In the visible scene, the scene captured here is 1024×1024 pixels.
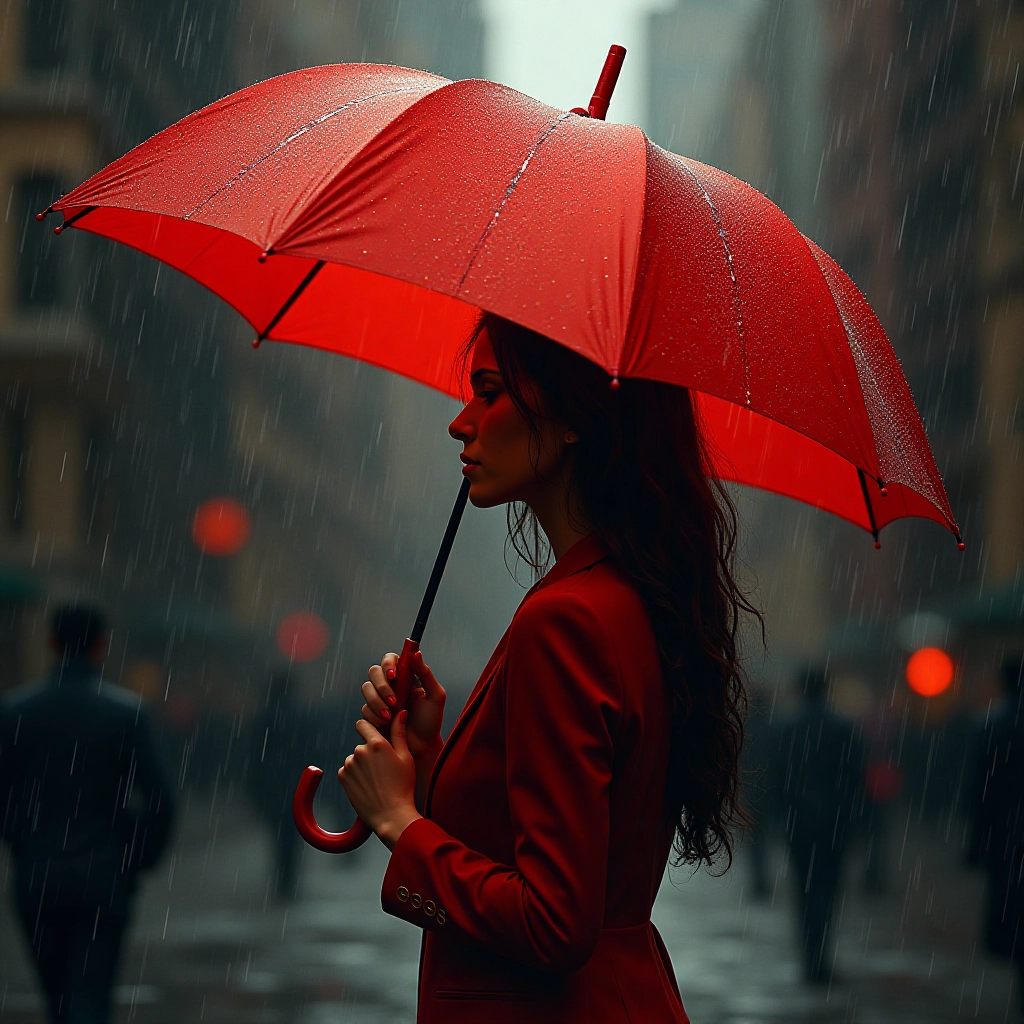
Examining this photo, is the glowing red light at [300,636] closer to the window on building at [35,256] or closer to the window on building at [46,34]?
the window on building at [35,256]

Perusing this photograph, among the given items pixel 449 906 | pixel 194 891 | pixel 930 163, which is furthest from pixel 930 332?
pixel 449 906

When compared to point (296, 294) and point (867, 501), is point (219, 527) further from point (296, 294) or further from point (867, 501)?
point (867, 501)

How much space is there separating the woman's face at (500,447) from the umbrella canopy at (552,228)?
0.19 meters

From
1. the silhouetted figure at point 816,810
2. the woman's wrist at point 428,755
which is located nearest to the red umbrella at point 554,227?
the woman's wrist at point 428,755

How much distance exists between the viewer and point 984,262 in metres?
29.4

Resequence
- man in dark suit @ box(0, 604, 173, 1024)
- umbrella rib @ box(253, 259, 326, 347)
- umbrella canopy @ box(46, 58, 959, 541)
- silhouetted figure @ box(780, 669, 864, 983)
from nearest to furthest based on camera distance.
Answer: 1. umbrella canopy @ box(46, 58, 959, 541)
2. umbrella rib @ box(253, 259, 326, 347)
3. man in dark suit @ box(0, 604, 173, 1024)
4. silhouetted figure @ box(780, 669, 864, 983)

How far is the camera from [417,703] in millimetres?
2600

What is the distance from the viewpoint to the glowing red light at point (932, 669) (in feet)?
84.3

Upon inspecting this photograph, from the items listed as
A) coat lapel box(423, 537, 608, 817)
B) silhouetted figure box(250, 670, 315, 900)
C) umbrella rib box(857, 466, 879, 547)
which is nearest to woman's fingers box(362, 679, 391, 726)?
coat lapel box(423, 537, 608, 817)

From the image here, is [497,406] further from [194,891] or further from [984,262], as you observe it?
[984,262]

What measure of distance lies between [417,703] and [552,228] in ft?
2.89

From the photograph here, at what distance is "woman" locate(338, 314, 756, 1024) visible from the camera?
6.66 ft

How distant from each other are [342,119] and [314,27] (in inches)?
1834

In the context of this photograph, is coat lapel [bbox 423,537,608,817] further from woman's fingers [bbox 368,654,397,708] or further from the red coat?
woman's fingers [bbox 368,654,397,708]
